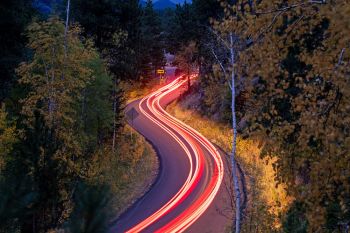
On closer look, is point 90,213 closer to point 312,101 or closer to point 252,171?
point 312,101

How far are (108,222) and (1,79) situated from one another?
26.5 meters

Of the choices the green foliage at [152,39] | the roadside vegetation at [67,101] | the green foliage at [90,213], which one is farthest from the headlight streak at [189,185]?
the green foliage at [152,39]

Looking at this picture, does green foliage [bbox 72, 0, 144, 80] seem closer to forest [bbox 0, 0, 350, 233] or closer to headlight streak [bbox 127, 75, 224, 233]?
forest [bbox 0, 0, 350, 233]

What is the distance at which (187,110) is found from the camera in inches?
2040

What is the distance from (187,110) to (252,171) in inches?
899

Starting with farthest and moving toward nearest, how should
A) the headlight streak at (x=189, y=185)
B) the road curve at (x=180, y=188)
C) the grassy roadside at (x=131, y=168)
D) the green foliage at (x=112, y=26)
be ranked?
the green foliage at (x=112, y=26)
the grassy roadside at (x=131, y=168)
the headlight streak at (x=189, y=185)
the road curve at (x=180, y=188)

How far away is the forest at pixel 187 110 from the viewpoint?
374 cm

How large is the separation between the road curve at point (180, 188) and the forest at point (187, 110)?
115 centimetres

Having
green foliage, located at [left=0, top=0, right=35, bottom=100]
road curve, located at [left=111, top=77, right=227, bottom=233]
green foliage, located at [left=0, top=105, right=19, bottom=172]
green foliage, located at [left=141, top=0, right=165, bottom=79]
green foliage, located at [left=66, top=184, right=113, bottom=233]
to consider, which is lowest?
road curve, located at [left=111, top=77, right=227, bottom=233]

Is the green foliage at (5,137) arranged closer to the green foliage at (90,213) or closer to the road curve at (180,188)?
the road curve at (180,188)

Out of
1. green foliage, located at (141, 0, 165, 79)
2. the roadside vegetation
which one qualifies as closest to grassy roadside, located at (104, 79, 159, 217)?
the roadside vegetation

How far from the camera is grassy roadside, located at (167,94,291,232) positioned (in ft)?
48.1

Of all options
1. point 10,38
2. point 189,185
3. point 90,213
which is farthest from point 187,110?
point 90,213

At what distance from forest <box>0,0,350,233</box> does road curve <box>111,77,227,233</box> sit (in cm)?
115
